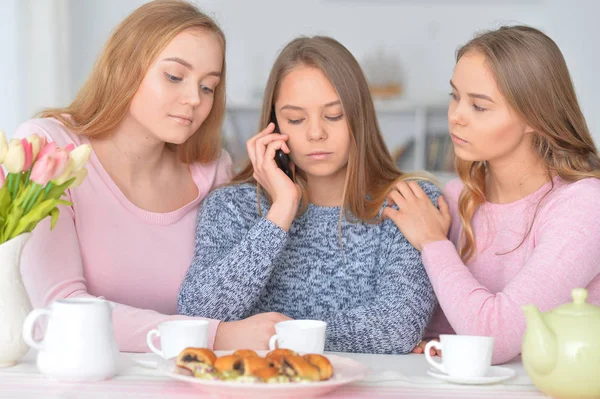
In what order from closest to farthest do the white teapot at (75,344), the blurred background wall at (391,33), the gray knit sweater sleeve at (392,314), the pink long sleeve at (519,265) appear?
the white teapot at (75,344)
the pink long sleeve at (519,265)
the gray knit sweater sleeve at (392,314)
the blurred background wall at (391,33)

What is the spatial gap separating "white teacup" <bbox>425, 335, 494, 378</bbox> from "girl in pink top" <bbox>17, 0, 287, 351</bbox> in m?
0.79

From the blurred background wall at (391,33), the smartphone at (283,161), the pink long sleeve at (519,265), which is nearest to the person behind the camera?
the pink long sleeve at (519,265)

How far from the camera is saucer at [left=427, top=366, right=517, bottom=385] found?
48.2 inches

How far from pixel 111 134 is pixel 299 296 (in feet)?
1.99

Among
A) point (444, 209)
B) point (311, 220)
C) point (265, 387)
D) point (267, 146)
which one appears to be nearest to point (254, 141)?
point (267, 146)

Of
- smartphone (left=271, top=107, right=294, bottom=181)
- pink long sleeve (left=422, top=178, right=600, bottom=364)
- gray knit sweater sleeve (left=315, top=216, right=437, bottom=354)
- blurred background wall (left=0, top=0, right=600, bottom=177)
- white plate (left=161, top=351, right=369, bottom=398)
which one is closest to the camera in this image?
white plate (left=161, top=351, right=369, bottom=398)

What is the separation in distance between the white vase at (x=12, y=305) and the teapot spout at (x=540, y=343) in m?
0.80

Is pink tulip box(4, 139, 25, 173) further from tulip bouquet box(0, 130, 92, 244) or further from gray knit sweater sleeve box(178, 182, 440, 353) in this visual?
gray knit sweater sleeve box(178, 182, 440, 353)

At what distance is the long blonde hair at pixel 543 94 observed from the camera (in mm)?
1685

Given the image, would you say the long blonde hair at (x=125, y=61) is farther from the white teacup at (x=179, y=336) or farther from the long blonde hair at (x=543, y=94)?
the white teacup at (x=179, y=336)

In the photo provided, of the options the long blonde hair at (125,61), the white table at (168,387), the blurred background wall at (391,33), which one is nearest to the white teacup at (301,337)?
the white table at (168,387)

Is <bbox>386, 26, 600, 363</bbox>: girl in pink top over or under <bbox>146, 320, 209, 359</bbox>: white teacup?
over

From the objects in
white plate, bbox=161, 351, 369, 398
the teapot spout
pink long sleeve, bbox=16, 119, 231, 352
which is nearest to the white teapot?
white plate, bbox=161, 351, 369, 398

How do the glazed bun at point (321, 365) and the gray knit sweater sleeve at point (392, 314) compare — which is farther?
the gray knit sweater sleeve at point (392, 314)
